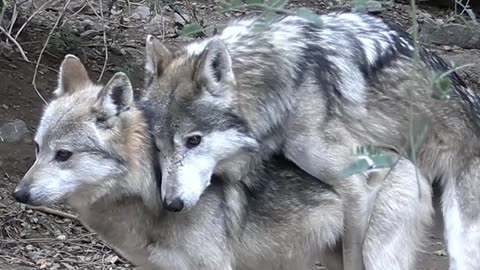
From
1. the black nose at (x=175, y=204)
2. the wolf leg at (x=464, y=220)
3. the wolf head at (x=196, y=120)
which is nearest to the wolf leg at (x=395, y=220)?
the wolf leg at (x=464, y=220)

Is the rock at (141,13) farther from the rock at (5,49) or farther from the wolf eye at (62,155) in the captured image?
the wolf eye at (62,155)

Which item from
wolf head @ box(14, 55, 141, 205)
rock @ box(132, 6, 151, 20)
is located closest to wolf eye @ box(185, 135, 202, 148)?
wolf head @ box(14, 55, 141, 205)

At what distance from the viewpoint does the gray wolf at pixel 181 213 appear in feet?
16.6

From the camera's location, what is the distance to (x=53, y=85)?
8836mm

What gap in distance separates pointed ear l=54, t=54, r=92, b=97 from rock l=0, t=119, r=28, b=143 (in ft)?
9.53

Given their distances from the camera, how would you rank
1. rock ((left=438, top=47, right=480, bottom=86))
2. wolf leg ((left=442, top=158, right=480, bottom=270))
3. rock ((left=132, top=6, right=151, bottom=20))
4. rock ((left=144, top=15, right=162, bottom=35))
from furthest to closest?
rock ((left=132, top=6, right=151, bottom=20)) → rock ((left=438, top=47, right=480, bottom=86)) → rock ((left=144, top=15, right=162, bottom=35)) → wolf leg ((left=442, top=158, right=480, bottom=270))

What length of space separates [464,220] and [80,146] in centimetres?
224

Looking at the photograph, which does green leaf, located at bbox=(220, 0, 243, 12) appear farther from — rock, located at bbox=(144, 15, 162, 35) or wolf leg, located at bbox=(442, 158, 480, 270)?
rock, located at bbox=(144, 15, 162, 35)

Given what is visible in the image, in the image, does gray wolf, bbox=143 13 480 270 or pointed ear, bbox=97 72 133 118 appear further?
gray wolf, bbox=143 13 480 270

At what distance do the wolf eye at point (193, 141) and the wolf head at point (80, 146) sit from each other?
31 centimetres

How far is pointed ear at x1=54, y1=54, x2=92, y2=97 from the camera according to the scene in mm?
5414

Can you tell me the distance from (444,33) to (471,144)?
232 inches

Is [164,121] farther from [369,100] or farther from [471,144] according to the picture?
[471,144]

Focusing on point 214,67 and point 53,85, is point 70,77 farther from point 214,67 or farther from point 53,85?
point 53,85
